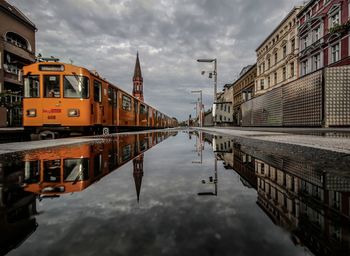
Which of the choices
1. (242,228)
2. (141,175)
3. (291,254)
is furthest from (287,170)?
(291,254)

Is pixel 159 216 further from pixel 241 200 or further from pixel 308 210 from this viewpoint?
pixel 308 210

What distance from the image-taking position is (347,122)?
808cm

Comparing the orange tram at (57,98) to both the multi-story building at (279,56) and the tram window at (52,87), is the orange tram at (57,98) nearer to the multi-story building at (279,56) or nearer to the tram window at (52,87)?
the tram window at (52,87)

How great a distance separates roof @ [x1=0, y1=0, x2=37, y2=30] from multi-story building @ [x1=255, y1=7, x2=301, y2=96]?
114ft

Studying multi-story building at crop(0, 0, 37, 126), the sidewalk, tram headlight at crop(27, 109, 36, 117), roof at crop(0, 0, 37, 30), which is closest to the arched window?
multi-story building at crop(0, 0, 37, 126)

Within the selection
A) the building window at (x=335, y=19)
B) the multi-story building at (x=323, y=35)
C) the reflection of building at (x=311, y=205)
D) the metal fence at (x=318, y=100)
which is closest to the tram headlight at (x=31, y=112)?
the reflection of building at (x=311, y=205)

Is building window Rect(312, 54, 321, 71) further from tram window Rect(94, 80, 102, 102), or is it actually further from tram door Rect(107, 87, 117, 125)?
tram window Rect(94, 80, 102, 102)

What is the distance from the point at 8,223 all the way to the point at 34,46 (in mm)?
37410

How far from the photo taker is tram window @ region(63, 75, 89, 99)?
29.3 feet

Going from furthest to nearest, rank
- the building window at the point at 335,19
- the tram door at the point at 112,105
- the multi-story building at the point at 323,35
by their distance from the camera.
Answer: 1. the building window at the point at 335,19
2. the multi-story building at the point at 323,35
3. the tram door at the point at 112,105

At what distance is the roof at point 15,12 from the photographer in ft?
84.6

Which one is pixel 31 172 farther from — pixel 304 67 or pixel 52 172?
pixel 304 67

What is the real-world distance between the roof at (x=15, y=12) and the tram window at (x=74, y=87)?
2415 cm

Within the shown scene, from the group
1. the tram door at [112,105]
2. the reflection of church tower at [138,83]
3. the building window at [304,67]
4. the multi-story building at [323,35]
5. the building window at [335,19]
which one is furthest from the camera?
the reflection of church tower at [138,83]
